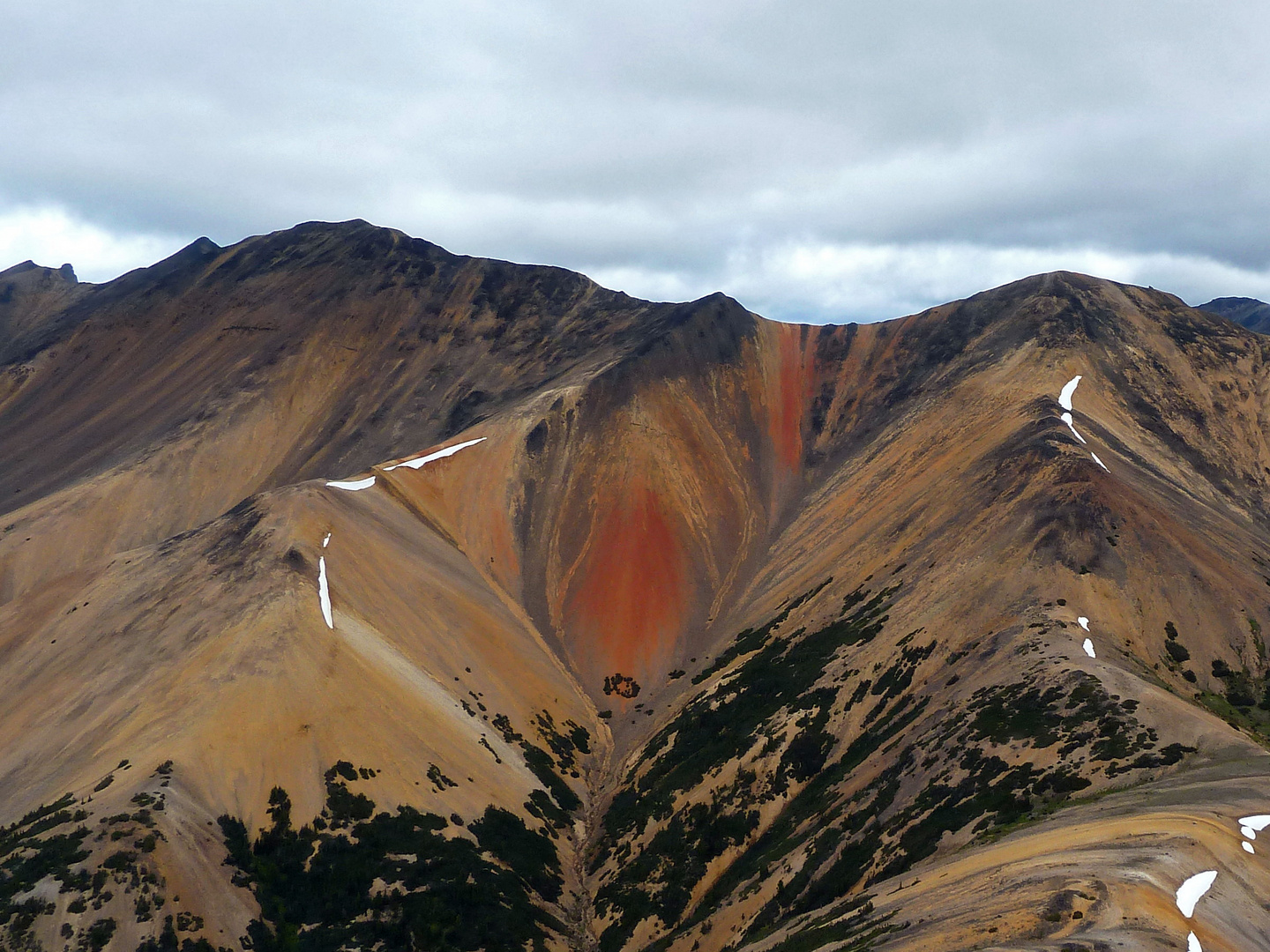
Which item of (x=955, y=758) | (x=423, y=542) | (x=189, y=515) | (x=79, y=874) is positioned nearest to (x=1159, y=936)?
(x=955, y=758)

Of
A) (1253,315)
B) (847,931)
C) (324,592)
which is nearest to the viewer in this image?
(847,931)

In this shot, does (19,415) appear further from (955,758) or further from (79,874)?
(955,758)

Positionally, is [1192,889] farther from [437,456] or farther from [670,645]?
[437,456]

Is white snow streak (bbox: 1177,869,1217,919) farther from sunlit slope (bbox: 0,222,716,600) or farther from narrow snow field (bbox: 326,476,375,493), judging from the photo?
sunlit slope (bbox: 0,222,716,600)

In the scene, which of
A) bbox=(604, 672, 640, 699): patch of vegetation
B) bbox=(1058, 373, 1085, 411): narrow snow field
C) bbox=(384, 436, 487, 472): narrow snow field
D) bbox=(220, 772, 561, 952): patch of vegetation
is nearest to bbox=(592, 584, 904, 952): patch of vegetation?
bbox=(220, 772, 561, 952): patch of vegetation

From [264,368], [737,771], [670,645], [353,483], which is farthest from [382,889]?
[264,368]

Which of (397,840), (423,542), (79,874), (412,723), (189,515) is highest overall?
(189,515)

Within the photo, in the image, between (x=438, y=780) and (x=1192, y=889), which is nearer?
(x=1192, y=889)
